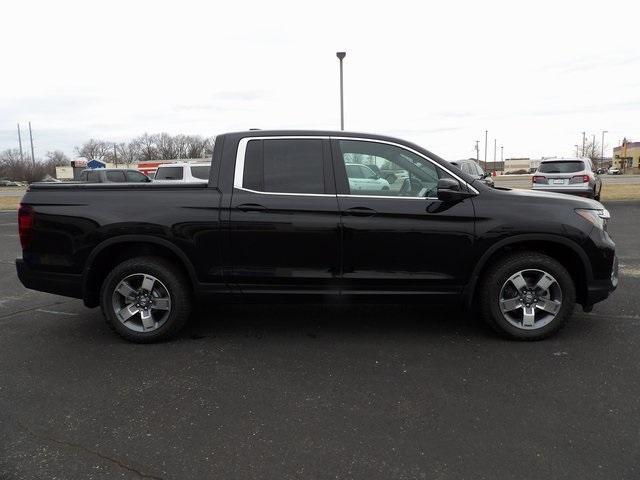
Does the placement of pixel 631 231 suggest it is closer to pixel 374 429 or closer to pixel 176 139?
pixel 374 429

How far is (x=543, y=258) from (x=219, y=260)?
274 centimetres

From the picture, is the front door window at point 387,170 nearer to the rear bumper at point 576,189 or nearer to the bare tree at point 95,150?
the rear bumper at point 576,189

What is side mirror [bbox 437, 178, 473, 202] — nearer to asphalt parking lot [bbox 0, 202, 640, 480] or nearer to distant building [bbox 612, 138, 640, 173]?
asphalt parking lot [bbox 0, 202, 640, 480]

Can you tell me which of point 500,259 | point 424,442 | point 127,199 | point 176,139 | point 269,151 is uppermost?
point 176,139

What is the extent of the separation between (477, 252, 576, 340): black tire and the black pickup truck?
1 centimetres

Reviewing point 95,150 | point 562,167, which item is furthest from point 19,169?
point 562,167

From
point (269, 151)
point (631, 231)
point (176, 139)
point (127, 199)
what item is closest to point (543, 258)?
point (269, 151)

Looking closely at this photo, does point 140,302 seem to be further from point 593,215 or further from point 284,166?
point 593,215

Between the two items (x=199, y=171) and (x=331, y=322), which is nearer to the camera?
(x=331, y=322)

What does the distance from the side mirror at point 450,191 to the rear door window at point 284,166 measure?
97 cm

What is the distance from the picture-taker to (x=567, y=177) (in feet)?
50.0

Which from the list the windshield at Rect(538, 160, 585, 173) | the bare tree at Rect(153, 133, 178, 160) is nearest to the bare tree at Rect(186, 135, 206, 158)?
the bare tree at Rect(153, 133, 178, 160)

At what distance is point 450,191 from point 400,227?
50cm

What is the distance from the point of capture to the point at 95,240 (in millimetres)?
4320
